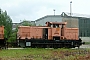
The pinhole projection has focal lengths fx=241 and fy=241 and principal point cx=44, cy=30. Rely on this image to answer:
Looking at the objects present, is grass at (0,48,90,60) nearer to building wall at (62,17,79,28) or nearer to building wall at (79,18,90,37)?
building wall at (62,17,79,28)

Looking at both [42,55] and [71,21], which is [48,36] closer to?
[42,55]

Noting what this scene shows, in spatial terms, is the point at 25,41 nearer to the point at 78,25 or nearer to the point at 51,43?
the point at 51,43

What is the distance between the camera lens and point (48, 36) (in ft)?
99.1

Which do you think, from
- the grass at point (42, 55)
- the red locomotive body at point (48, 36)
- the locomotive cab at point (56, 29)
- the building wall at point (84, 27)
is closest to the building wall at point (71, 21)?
the building wall at point (84, 27)

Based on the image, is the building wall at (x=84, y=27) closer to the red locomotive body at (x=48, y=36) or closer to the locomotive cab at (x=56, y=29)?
the red locomotive body at (x=48, y=36)

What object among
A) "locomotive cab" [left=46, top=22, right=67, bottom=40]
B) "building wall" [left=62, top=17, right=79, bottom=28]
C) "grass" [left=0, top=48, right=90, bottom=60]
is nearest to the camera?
"grass" [left=0, top=48, right=90, bottom=60]

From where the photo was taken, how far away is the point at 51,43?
29219 millimetres

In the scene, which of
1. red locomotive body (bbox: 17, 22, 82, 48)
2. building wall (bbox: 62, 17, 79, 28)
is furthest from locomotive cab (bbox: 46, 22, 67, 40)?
building wall (bbox: 62, 17, 79, 28)

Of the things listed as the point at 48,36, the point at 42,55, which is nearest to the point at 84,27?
the point at 48,36

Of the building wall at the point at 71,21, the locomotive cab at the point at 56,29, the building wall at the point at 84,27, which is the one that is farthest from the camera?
the building wall at the point at 84,27

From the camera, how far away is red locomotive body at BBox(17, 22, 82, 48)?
95.6 ft

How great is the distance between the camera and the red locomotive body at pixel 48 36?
29.1 m

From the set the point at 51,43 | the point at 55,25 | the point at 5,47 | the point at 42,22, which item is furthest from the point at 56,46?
the point at 42,22

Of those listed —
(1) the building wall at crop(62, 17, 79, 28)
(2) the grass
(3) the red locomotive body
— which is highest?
(1) the building wall at crop(62, 17, 79, 28)
